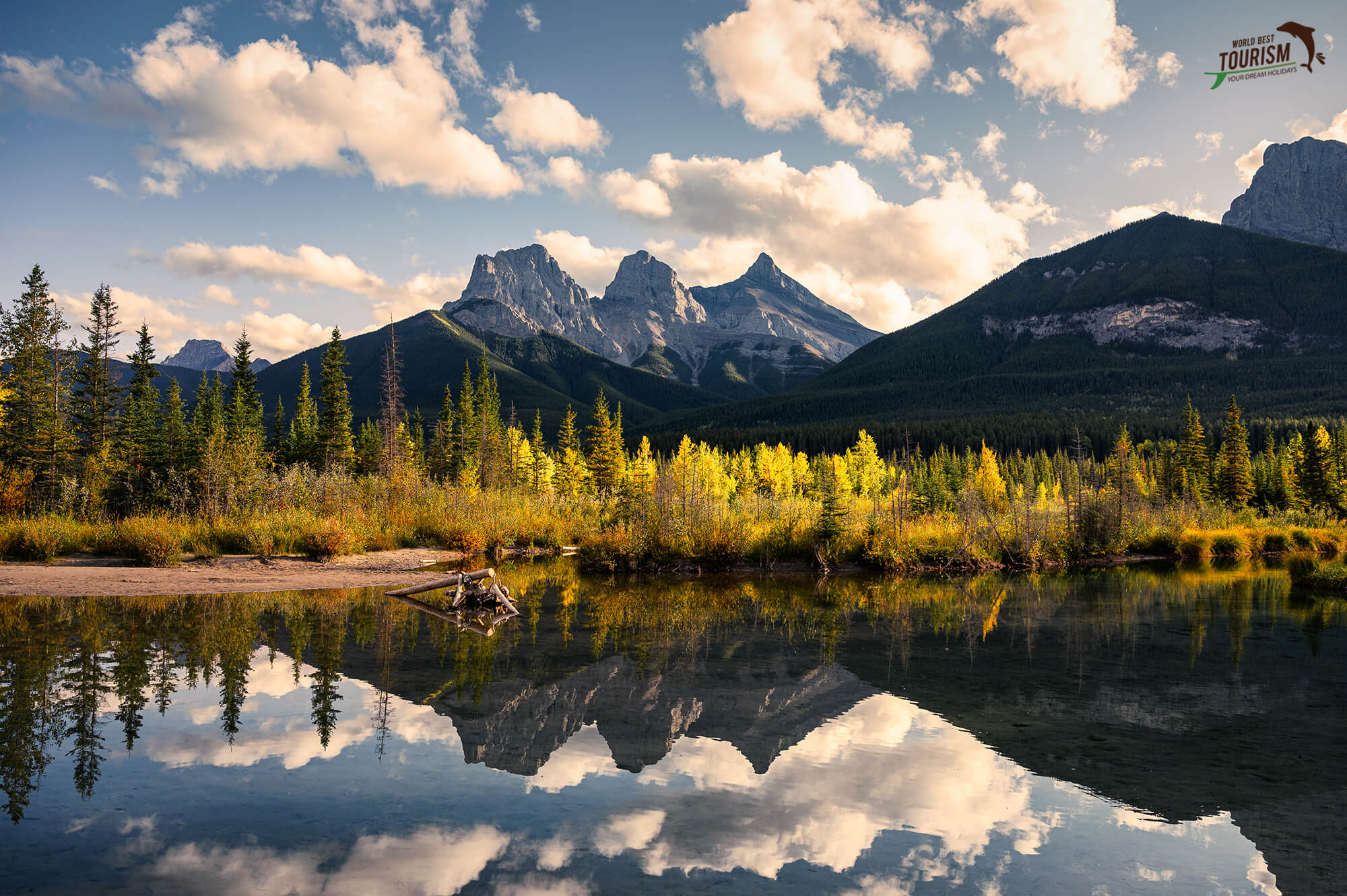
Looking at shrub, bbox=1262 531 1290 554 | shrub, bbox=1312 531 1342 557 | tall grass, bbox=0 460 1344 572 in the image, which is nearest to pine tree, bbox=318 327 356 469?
tall grass, bbox=0 460 1344 572

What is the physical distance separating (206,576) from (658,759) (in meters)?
18.2

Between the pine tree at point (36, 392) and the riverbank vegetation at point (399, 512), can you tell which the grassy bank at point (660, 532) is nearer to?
the riverbank vegetation at point (399, 512)

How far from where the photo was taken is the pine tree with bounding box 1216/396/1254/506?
174 feet

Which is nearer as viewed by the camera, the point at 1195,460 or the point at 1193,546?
the point at 1193,546

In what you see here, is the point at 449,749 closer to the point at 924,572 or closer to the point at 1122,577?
the point at 924,572

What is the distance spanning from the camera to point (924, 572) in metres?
26.4

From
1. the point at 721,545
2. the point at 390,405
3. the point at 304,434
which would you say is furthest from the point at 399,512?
the point at 304,434

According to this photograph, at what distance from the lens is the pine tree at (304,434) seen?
5709cm

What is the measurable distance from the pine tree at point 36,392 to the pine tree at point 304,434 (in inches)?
791

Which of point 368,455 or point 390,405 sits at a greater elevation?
point 390,405

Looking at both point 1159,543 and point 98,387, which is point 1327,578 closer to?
point 1159,543

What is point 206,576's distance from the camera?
65.8ft

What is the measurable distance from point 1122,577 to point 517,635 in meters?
22.7

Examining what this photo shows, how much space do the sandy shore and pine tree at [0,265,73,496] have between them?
12.6m
